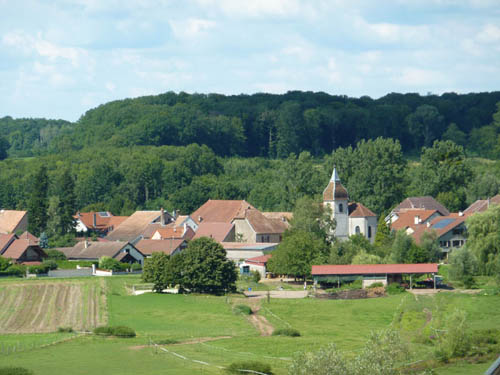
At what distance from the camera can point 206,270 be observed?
2662 inches

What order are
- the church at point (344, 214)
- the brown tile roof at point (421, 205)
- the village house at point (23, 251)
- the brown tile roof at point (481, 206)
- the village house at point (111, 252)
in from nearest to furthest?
the village house at point (23, 251) → the village house at point (111, 252) → the church at point (344, 214) → the brown tile roof at point (481, 206) → the brown tile roof at point (421, 205)

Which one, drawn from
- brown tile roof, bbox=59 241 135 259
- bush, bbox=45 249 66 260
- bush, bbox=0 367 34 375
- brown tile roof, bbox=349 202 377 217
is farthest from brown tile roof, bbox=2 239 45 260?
bush, bbox=0 367 34 375

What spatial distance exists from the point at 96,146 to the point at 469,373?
137412 mm

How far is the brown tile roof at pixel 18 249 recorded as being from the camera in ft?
271

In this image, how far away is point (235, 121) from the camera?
639 ft

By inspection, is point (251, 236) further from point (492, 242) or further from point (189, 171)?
point (189, 171)

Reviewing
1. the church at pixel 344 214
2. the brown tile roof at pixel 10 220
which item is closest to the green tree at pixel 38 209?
the brown tile roof at pixel 10 220

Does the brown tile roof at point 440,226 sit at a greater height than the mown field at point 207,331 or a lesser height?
greater

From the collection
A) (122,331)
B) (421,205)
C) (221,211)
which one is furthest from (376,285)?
(421,205)

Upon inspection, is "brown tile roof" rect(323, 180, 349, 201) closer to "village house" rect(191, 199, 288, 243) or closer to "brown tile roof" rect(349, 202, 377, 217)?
"brown tile roof" rect(349, 202, 377, 217)

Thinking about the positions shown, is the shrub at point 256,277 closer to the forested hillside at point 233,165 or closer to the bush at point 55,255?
the bush at point 55,255

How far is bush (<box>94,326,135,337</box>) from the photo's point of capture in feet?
164

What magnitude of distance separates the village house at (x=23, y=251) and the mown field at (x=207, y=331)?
40.8 feet

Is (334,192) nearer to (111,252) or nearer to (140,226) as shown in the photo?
(111,252)
